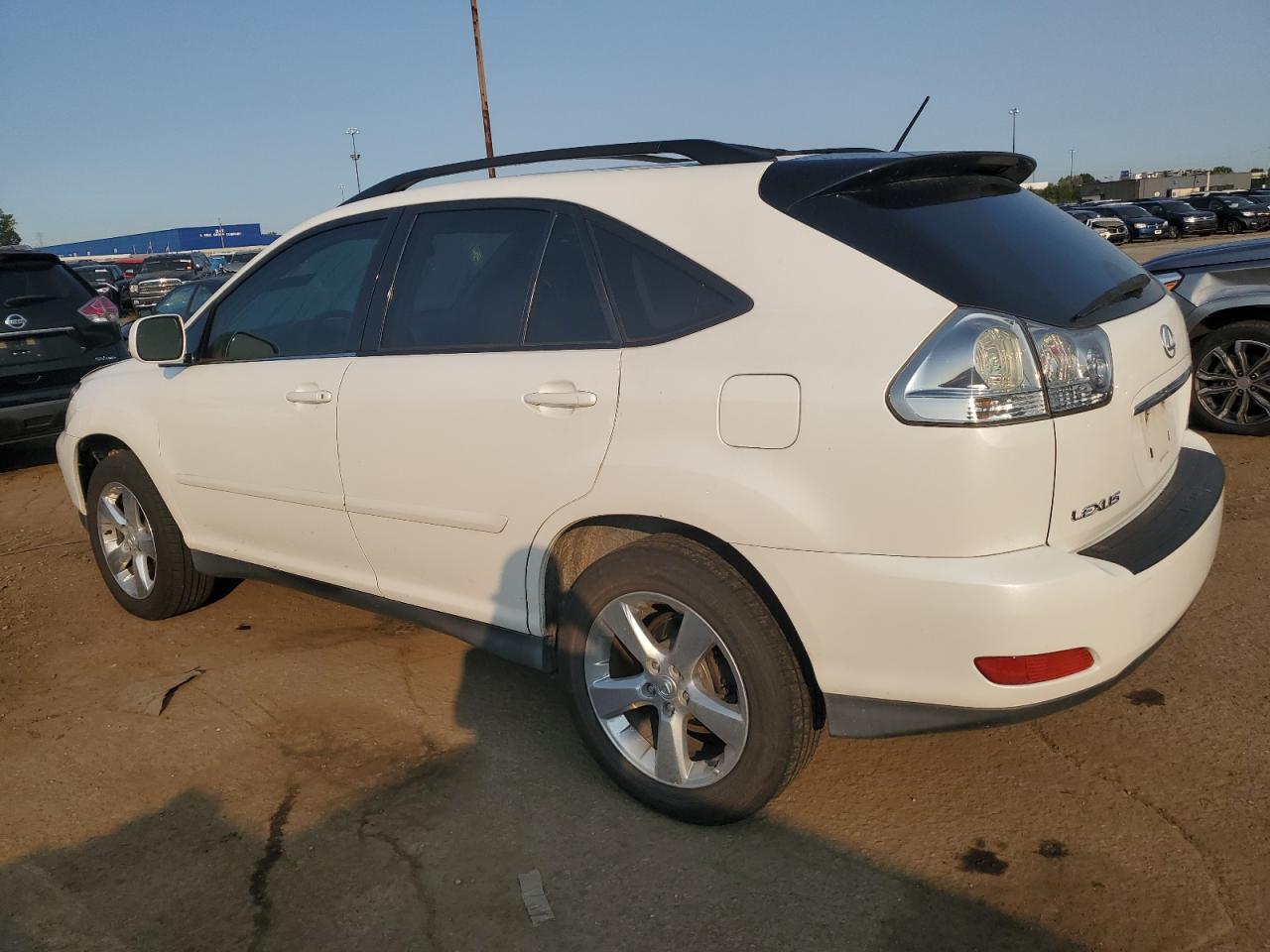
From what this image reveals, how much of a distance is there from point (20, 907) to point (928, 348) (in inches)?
103

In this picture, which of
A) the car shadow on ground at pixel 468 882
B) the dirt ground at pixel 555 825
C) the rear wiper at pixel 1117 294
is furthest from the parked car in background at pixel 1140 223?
the car shadow on ground at pixel 468 882

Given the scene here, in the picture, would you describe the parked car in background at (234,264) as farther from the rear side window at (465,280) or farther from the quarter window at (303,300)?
the rear side window at (465,280)

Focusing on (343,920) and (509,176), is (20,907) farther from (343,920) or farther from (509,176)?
(509,176)

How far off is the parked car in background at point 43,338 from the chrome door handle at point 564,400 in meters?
6.24

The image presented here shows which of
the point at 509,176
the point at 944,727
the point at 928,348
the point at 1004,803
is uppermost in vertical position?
the point at 509,176

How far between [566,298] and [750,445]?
0.80 metres

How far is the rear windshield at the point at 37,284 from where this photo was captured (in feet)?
25.5

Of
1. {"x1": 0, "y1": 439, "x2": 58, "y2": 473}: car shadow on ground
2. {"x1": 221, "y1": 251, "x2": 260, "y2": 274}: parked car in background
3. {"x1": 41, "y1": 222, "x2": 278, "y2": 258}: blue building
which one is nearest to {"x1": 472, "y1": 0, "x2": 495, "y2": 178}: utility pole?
{"x1": 221, "y1": 251, "x2": 260, "y2": 274}: parked car in background

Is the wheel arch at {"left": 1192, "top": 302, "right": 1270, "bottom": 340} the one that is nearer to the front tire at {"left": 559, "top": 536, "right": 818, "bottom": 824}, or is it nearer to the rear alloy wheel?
the rear alloy wheel

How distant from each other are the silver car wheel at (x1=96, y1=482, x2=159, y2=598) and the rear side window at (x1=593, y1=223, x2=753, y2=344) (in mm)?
2685

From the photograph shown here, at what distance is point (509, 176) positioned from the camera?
3318mm

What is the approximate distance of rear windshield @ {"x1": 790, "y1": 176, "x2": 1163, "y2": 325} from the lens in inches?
93.4

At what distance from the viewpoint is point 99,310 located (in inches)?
324

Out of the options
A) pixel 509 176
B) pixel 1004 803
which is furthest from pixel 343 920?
pixel 509 176
